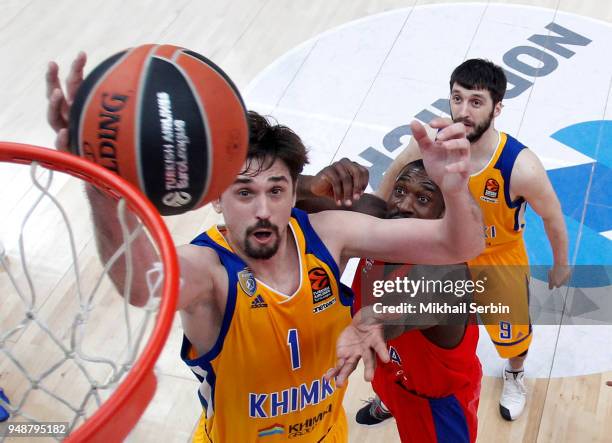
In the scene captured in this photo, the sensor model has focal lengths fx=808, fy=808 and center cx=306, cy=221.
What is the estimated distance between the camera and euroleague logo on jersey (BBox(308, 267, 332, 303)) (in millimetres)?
2457

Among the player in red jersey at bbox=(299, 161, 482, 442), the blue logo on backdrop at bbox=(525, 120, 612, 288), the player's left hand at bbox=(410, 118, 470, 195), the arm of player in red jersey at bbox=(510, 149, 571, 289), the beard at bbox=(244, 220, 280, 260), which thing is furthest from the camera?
the blue logo on backdrop at bbox=(525, 120, 612, 288)

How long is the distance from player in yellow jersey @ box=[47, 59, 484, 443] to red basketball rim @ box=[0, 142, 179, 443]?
0.43 m

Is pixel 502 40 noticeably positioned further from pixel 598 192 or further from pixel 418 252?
pixel 418 252

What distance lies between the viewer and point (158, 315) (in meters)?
1.69

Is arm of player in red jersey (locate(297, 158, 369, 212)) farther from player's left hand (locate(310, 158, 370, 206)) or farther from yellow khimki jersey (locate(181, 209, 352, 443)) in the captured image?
yellow khimki jersey (locate(181, 209, 352, 443))

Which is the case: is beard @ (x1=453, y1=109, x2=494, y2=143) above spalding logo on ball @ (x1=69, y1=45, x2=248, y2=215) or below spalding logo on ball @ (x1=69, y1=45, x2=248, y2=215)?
below

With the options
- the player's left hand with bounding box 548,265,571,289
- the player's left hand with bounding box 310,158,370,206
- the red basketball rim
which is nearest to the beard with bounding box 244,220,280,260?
the player's left hand with bounding box 310,158,370,206

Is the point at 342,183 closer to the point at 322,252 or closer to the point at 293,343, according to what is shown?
the point at 322,252

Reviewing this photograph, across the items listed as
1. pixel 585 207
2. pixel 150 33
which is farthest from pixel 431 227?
pixel 150 33

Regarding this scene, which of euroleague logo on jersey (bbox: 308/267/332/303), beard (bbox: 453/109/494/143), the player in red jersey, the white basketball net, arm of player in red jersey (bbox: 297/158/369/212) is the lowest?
the white basketball net

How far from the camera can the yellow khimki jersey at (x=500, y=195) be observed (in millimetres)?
3424

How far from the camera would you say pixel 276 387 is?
8.15 feet

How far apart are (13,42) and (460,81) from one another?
4.01 meters

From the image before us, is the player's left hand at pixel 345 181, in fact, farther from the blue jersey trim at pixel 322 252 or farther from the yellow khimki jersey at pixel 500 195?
the yellow khimki jersey at pixel 500 195
